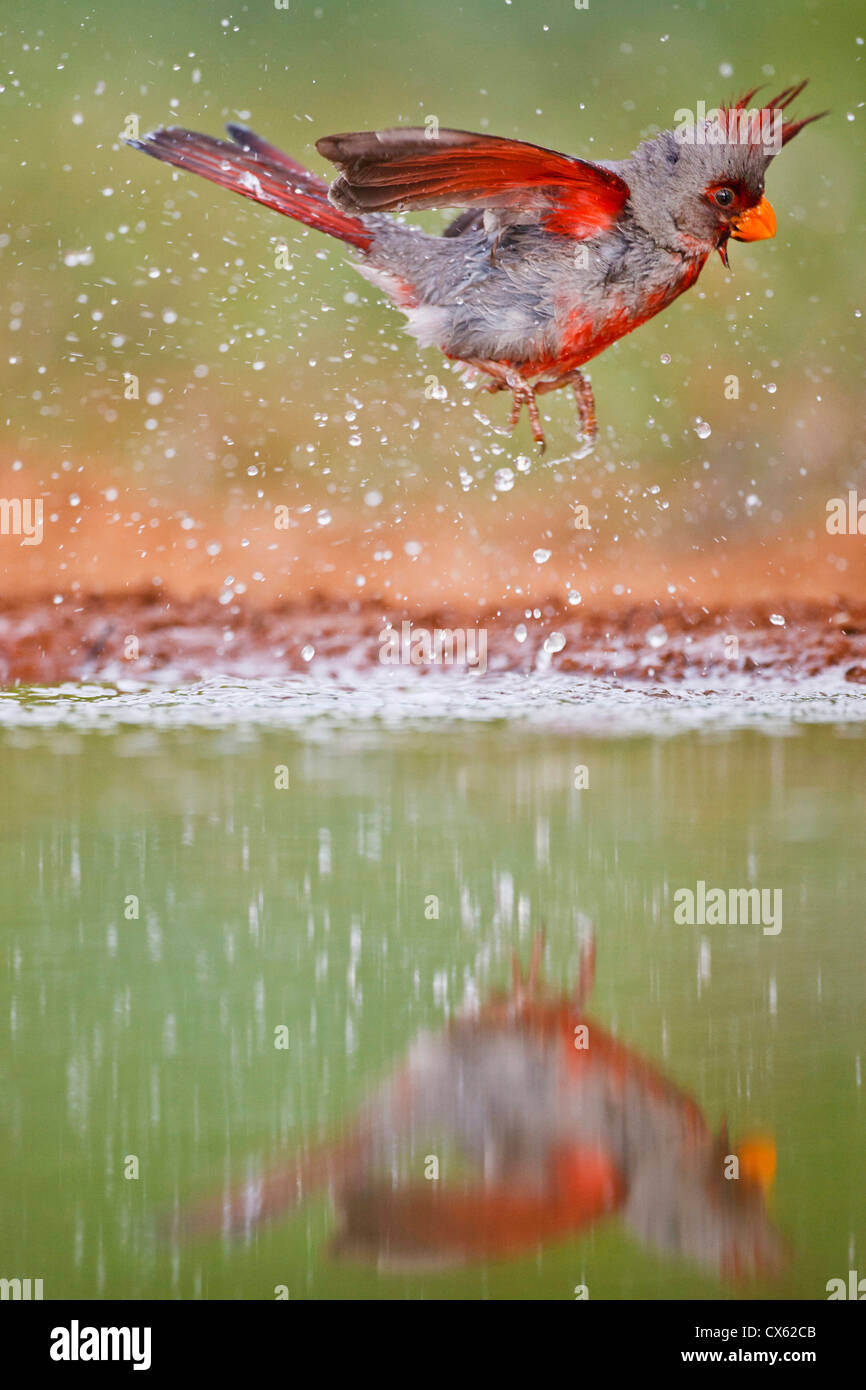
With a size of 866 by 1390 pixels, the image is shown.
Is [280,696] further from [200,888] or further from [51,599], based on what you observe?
[200,888]

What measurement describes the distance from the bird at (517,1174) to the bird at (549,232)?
5.43ft

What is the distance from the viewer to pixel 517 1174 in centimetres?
105

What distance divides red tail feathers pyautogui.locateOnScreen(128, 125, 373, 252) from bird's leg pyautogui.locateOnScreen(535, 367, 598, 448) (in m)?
0.46

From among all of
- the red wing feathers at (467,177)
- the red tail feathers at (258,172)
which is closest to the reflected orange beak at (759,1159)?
the red wing feathers at (467,177)

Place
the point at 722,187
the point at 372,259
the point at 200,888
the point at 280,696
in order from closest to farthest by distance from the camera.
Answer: the point at 200,888
the point at 722,187
the point at 372,259
the point at 280,696

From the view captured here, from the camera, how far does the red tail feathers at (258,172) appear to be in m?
2.59

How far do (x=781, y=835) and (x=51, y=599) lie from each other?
233 centimetres

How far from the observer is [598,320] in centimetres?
268

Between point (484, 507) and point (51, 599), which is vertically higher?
point (484, 507)

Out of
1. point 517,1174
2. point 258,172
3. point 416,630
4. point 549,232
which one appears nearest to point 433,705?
point 416,630

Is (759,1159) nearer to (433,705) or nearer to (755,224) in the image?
(755,224)

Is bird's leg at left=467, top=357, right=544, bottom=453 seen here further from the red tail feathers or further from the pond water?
the pond water

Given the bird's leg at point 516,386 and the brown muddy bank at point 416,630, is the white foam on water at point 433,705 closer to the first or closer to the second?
the brown muddy bank at point 416,630

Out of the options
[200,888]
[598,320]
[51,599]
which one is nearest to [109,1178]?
[200,888]
